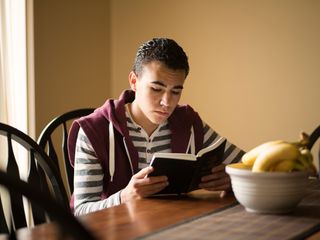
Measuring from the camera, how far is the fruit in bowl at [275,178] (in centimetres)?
120

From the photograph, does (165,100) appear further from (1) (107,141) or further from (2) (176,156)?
(2) (176,156)

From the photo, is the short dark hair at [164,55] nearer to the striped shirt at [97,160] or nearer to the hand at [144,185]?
the striped shirt at [97,160]

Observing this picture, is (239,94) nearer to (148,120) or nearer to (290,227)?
(148,120)

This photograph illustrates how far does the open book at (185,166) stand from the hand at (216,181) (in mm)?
14

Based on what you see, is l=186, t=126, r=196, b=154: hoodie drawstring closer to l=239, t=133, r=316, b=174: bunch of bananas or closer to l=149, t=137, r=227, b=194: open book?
l=149, t=137, r=227, b=194: open book

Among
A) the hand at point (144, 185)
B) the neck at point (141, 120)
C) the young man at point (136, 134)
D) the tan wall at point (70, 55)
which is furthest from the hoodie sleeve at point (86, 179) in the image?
the tan wall at point (70, 55)

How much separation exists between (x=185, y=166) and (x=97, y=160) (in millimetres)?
349

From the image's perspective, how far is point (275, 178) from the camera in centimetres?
120

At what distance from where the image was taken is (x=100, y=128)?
5.79 ft

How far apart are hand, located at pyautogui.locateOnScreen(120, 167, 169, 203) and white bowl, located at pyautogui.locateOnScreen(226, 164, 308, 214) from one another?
288 millimetres

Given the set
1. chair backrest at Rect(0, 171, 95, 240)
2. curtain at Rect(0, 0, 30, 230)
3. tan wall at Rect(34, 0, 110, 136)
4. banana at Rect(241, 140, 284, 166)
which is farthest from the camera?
tan wall at Rect(34, 0, 110, 136)

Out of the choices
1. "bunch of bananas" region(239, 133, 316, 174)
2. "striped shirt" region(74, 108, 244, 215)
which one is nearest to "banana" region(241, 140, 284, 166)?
"bunch of bananas" region(239, 133, 316, 174)

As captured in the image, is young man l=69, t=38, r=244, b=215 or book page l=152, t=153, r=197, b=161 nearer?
book page l=152, t=153, r=197, b=161

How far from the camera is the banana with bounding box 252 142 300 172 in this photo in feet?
3.93
